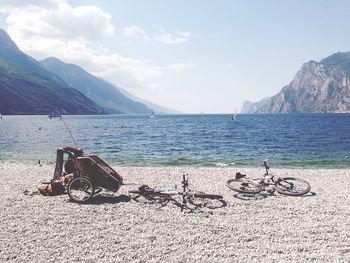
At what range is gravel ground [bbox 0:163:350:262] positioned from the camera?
10.3 meters

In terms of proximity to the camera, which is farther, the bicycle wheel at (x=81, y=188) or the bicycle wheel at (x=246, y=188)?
the bicycle wheel at (x=246, y=188)

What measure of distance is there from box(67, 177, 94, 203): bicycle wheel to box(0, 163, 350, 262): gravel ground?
0.47 metres

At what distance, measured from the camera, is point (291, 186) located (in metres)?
18.7

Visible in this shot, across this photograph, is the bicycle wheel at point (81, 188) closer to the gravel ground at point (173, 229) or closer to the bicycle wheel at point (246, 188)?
the gravel ground at point (173, 229)

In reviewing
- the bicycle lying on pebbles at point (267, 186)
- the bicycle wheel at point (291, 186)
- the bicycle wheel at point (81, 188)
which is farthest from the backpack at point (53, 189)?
the bicycle wheel at point (291, 186)

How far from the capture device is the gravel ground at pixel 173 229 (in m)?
10.3

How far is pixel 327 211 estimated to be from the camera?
14.9 m

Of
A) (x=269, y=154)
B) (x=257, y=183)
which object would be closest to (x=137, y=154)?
(x=269, y=154)

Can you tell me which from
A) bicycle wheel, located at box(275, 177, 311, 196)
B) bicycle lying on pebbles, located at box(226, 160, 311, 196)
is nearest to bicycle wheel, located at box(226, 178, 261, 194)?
bicycle lying on pebbles, located at box(226, 160, 311, 196)

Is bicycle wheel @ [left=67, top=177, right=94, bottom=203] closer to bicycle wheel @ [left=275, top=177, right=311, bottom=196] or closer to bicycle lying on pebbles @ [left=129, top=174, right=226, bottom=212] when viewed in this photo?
bicycle lying on pebbles @ [left=129, top=174, right=226, bottom=212]

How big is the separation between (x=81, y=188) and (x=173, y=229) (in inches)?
249

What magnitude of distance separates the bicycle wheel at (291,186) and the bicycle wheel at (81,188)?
404 inches

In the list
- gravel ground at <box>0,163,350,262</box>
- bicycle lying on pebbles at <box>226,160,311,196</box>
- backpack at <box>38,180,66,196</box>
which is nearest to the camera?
gravel ground at <box>0,163,350,262</box>

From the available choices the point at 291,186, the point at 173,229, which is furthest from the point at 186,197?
the point at 291,186
